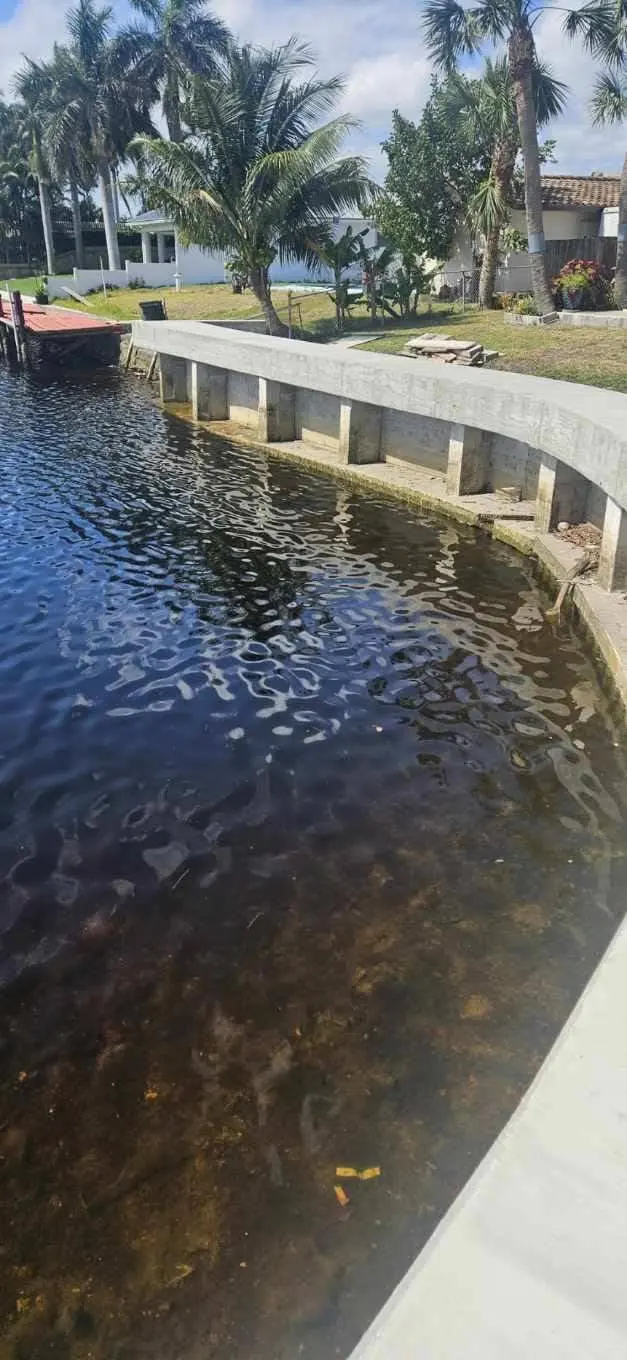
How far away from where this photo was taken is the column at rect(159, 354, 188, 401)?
30.3 m

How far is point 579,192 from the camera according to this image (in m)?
38.0

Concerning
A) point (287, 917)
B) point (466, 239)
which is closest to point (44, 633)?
point (287, 917)

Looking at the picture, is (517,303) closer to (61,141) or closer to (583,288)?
(583,288)

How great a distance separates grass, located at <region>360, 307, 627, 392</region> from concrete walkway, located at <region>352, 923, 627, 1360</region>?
53.7ft

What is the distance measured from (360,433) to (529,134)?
13.2 metres

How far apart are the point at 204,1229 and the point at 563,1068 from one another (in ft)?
7.25

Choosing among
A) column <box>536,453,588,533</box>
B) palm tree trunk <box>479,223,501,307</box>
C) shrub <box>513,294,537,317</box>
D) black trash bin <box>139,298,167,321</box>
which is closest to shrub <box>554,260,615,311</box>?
shrub <box>513,294,537,317</box>

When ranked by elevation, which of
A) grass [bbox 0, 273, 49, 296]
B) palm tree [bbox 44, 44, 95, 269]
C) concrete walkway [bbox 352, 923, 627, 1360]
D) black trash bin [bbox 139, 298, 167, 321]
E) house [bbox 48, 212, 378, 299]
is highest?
palm tree [bbox 44, 44, 95, 269]

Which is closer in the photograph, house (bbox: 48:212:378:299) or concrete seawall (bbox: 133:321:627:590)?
concrete seawall (bbox: 133:321:627:590)

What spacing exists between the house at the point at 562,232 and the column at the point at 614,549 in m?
27.1

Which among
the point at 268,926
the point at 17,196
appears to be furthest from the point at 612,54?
the point at 17,196

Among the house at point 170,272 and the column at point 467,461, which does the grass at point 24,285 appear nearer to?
the house at point 170,272

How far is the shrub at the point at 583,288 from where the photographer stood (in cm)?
3008

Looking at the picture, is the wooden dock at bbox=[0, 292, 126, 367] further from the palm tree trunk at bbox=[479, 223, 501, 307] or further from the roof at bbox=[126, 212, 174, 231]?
the roof at bbox=[126, 212, 174, 231]
